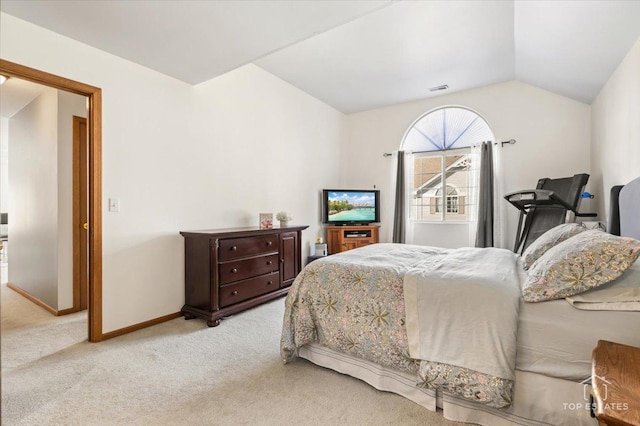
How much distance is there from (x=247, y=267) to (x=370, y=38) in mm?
2714

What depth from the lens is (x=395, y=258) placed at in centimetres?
240

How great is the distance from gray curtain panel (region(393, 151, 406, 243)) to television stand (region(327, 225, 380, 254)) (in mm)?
335

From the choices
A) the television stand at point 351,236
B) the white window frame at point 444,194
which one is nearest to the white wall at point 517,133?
the white window frame at point 444,194

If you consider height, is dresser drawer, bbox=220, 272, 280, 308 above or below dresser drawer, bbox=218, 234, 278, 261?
below

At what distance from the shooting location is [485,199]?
180 inches

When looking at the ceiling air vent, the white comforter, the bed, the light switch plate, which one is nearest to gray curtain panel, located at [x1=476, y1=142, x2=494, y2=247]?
the ceiling air vent

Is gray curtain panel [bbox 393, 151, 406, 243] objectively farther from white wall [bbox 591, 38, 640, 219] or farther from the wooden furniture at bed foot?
the wooden furniture at bed foot

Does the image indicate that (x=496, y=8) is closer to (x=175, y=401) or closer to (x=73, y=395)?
(x=175, y=401)

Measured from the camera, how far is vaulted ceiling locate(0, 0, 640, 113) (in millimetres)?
2230

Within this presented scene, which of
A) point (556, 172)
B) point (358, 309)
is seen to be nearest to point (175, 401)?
point (358, 309)

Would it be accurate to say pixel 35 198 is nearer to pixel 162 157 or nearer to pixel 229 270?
pixel 162 157

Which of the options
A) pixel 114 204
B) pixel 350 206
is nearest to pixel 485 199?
pixel 350 206

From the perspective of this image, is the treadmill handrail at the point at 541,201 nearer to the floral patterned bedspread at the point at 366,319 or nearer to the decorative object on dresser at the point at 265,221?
the floral patterned bedspread at the point at 366,319

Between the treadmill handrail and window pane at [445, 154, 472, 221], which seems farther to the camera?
window pane at [445, 154, 472, 221]
